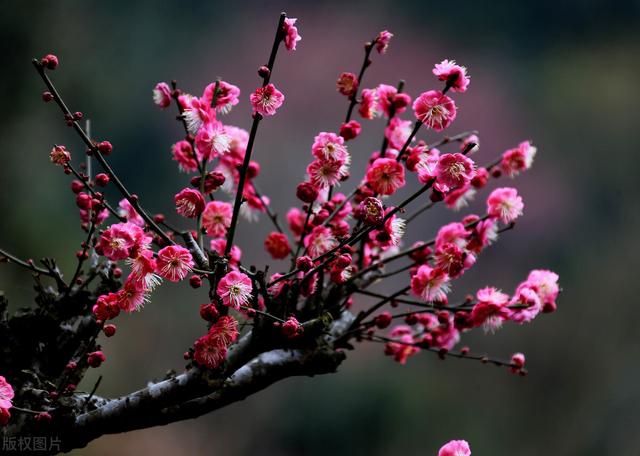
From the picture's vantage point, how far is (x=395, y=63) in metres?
2.29

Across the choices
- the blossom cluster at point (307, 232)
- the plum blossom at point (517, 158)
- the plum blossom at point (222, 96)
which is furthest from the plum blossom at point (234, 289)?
the plum blossom at point (517, 158)

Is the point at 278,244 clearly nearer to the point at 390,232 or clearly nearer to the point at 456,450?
the point at 390,232

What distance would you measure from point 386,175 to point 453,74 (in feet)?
0.45

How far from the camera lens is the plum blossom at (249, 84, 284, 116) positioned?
2.31ft

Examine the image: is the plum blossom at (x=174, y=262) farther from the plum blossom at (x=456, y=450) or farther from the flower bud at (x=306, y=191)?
the plum blossom at (x=456, y=450)

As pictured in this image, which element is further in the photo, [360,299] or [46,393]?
[360,299]

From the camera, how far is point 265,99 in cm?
71

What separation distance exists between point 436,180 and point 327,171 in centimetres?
13

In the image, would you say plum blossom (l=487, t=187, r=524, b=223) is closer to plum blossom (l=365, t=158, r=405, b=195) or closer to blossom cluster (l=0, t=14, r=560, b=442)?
blossom cluster (l=0, t=14, r=560, b=442)

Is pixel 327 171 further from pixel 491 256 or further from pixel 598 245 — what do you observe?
pixel 598 245

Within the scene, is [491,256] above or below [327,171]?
above

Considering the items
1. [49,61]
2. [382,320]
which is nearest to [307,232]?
[382,320]

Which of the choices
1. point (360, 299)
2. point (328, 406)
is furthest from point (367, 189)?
point (328, 406)

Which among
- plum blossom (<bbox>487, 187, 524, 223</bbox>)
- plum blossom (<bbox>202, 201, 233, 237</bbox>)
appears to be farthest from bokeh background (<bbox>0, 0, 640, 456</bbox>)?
plum blossom (<bbox>202, 201, 233, 237</bbox>)
